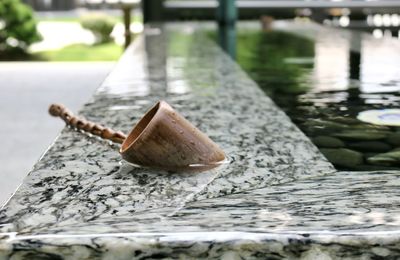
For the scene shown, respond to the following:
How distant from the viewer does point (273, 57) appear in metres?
3.38

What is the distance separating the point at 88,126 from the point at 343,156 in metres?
0.50

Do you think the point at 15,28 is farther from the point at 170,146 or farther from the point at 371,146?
the point at 170,146

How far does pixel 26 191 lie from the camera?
100cm

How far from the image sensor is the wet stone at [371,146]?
4.40 feet

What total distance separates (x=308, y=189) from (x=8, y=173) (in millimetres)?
3159

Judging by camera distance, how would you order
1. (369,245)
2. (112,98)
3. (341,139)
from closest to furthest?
(369,245), (341,139), (112,98)

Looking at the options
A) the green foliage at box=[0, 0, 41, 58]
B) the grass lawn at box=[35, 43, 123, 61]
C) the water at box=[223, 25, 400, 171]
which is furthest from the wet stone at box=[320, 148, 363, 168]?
the green foliage at box=[0, 0, 41, 58]

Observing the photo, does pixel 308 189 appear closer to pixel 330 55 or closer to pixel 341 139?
pixel 341 139

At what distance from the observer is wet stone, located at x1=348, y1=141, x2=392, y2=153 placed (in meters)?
1.34

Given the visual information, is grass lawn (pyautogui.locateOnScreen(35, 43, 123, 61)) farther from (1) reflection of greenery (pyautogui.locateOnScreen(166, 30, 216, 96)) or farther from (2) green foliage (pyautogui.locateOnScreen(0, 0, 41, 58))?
(1) reflection of greenery (pyautogui.locateOnScreen(166, 30, 216, 96))

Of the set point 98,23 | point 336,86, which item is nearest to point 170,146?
point 336,86

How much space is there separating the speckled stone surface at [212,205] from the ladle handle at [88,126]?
0.02 m

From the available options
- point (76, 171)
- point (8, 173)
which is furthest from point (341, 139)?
point (8, 173)

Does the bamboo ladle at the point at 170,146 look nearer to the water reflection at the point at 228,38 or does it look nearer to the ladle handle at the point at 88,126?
the ladle handle at the point at 88,126
